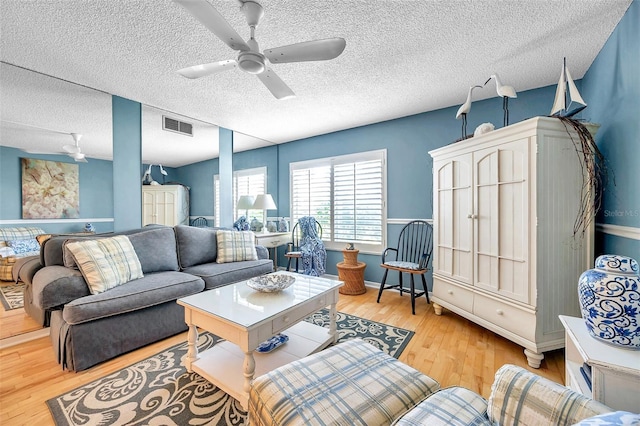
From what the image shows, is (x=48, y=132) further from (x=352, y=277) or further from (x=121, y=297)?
(x=352, y=277)

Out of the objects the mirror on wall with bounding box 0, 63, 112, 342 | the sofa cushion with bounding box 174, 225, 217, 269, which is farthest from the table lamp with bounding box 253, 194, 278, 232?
the mirror on wall with bounding box 0, 63, 112, 342

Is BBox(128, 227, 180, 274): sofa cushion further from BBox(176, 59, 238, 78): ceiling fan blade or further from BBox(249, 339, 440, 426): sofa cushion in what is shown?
BBox(249, 339, 440, 426): sofa cushion

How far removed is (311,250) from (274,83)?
251 cm

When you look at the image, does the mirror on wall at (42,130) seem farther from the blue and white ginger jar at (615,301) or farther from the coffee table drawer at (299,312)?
the blue and white ginger jar at (615,301)

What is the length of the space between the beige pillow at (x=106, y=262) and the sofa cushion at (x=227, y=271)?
1.81ft

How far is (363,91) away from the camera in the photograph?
2732mm

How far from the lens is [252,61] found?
5.26ft

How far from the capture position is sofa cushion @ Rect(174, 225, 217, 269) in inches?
116

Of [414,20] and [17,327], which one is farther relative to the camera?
[17,327]

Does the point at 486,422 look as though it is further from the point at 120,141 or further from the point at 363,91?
the point at 120,141

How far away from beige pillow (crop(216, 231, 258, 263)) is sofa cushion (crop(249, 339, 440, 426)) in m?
2.22

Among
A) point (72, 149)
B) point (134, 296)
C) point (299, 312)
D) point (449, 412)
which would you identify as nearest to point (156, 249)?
point (134, 296)

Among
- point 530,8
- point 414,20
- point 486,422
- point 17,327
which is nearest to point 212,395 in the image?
point 486,422

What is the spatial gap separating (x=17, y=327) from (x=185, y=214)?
2.11 metres
